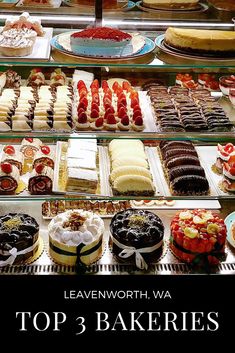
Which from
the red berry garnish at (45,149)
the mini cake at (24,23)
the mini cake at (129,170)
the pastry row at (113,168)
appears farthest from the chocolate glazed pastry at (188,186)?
the mini cake at (24,23)

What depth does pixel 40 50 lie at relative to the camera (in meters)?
3.21

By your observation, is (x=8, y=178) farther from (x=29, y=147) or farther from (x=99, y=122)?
(x=99, y=122)

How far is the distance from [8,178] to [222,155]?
58.9 inches

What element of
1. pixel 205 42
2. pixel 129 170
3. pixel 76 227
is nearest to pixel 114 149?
pixel 129 170

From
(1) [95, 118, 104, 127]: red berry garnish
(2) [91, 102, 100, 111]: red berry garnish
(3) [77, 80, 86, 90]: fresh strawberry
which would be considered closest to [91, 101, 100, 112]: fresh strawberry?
(2) [91, 102, 100, 111]: red berry garnish

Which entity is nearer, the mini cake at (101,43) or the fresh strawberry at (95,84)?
the mini cake at (101,43)

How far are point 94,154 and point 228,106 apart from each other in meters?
0.98

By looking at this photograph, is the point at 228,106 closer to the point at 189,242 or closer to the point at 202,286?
the point at 189,242

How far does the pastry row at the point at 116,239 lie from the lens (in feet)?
11.3

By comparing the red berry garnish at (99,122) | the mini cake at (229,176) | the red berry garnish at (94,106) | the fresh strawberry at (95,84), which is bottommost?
the mini cake at (229,176)

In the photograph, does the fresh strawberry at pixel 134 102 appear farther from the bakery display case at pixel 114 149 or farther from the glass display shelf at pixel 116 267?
the glass display shelf at pixel 116 267

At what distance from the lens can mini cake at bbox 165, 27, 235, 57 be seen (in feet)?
10.4

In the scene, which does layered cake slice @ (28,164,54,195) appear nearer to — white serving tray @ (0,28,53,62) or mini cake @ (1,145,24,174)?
mini cake @ (1,145,24,174)

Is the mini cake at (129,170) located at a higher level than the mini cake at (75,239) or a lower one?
higher
